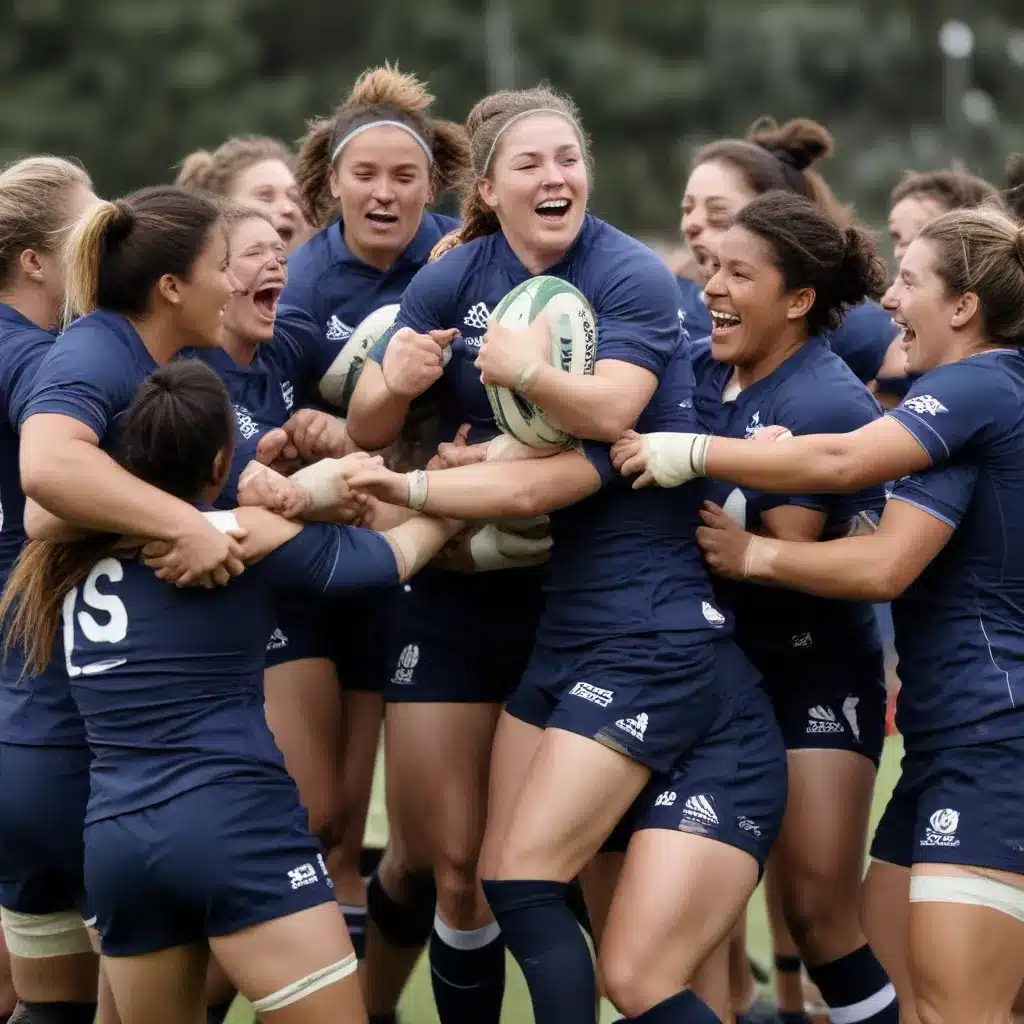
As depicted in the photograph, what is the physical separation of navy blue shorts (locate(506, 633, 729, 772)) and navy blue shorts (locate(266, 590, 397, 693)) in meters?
1.04

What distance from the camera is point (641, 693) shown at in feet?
13.8

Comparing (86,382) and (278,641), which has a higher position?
(86,382)

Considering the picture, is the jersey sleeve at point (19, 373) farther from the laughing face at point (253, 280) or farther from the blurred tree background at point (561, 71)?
the blurred tree background at point (561, 71)

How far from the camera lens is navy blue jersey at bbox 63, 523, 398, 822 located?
3801 mm

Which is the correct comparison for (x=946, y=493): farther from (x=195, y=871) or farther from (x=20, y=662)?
(x=20, y=662)

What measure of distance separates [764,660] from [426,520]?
1.02 m

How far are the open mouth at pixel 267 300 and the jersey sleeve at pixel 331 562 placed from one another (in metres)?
0.94

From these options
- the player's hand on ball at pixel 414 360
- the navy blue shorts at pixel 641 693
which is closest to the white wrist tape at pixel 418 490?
the player's hand on ball at pixel 414 360

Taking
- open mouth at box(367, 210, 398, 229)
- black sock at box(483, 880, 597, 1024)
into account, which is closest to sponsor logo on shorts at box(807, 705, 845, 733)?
black sock at box(483, 880, 597, 1024)

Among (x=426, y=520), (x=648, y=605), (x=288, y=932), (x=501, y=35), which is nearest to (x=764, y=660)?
(x=648, y=605)

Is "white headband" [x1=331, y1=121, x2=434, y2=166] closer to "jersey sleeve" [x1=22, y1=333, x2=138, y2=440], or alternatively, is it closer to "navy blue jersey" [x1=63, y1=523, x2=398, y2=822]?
"jersey sleeve" [x1=22, y1=333, x2=138, y2=440]

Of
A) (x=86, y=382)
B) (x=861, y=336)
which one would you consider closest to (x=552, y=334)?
(x=86, y=382)

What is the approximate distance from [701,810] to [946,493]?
933mm

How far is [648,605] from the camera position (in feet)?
14.0
